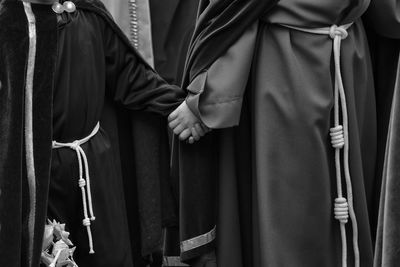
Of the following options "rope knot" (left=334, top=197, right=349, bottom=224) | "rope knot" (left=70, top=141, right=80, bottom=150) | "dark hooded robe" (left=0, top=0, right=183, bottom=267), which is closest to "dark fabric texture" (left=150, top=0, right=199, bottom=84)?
"dark hooded robe" (left=0, top=0, right=183, bottom=267)

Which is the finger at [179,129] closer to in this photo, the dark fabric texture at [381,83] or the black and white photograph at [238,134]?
the black and white photograph at [238,134]

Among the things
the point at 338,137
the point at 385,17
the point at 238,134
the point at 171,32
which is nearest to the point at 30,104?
the point at 238,134

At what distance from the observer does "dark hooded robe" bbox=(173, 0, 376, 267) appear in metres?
2.37

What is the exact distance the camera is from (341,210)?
2.39 metres

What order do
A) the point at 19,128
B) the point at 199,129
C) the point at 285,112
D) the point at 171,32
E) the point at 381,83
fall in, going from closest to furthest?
the point at 19,128 → the point at 285,112 → the point at 199,129 → the point at 381,83 → the point at 171,32

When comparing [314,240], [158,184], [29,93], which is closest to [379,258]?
[314,240]

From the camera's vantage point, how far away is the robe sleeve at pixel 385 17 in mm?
2420

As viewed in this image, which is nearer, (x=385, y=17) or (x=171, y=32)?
(x=385, y=17)

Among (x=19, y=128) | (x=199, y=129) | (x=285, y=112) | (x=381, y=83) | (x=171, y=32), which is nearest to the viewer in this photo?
(x=19, y=128)

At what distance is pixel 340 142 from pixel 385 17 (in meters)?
A: 0.40

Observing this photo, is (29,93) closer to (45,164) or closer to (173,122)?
(45,164)

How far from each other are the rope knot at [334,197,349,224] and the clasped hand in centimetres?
44

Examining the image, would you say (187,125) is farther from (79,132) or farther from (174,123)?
(79,132)

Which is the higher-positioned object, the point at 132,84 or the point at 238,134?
the point at 132,84
